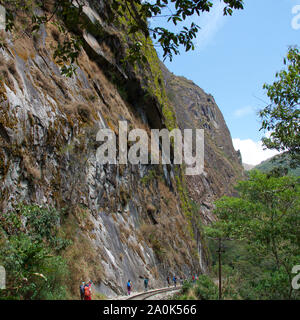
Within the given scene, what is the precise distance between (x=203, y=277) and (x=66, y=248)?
12775 mm

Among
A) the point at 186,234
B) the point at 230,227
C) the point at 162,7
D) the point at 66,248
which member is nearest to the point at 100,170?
the point at 66,248

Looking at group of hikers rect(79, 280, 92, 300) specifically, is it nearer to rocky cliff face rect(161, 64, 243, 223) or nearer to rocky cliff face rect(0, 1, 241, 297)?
rocky cliff face rect(0, 1, 241, 297)

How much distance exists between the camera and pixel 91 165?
14.3 metres

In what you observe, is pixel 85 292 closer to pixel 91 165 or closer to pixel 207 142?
pixel 91 165

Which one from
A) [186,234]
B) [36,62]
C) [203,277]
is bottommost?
[203,277]

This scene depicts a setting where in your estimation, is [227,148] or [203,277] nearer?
[203,277]

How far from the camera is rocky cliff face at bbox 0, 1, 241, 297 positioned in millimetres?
9453

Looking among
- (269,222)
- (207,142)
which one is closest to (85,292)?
(269,222)

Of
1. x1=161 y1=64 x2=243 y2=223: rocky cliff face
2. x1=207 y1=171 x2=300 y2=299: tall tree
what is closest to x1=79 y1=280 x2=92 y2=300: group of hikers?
x1=207 y1=171 x2=300 y2=299: tall tree

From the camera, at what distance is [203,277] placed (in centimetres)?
1936
